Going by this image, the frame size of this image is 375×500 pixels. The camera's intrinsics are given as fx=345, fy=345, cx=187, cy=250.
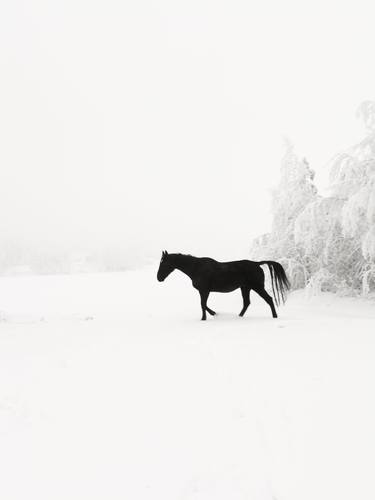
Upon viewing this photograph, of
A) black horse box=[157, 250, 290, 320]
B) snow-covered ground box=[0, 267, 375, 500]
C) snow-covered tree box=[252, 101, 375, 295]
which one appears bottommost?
snow-covered ground box=[0, 267, 375, 500]

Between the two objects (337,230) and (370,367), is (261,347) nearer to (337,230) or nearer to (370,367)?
(370,367)

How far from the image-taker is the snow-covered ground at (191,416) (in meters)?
2.75

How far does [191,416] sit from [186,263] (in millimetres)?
7431

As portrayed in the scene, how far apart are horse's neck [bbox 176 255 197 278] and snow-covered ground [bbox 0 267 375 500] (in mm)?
3531

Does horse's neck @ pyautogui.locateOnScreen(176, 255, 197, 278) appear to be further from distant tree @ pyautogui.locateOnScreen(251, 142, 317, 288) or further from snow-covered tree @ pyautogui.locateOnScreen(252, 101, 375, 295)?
distant tree @ pyautogui.locateOnScreen(251, 142, 317, 288)

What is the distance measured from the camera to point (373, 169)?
13.6 metres

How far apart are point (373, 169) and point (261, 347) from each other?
10455 mm

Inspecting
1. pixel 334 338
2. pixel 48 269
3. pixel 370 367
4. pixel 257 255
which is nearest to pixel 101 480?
pixel 370 367

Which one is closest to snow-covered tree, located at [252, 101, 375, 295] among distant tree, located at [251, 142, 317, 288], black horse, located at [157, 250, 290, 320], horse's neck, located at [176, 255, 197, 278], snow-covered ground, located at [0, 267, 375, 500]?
distant tree, located at [251, 142, 317, 288]

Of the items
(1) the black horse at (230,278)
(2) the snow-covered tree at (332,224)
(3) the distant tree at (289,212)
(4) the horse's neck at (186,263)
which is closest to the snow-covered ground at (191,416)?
(1) the black horse at (230,278)

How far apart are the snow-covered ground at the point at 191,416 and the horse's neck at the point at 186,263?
11.6ft

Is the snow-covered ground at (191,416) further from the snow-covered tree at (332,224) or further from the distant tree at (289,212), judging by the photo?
the distant tree at (289,212)

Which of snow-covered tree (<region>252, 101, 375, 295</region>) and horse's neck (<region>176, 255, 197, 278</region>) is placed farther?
snow-covered tree (<region>252, 101, 375, 295</region>)

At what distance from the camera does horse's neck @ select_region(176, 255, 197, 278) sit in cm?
1104
